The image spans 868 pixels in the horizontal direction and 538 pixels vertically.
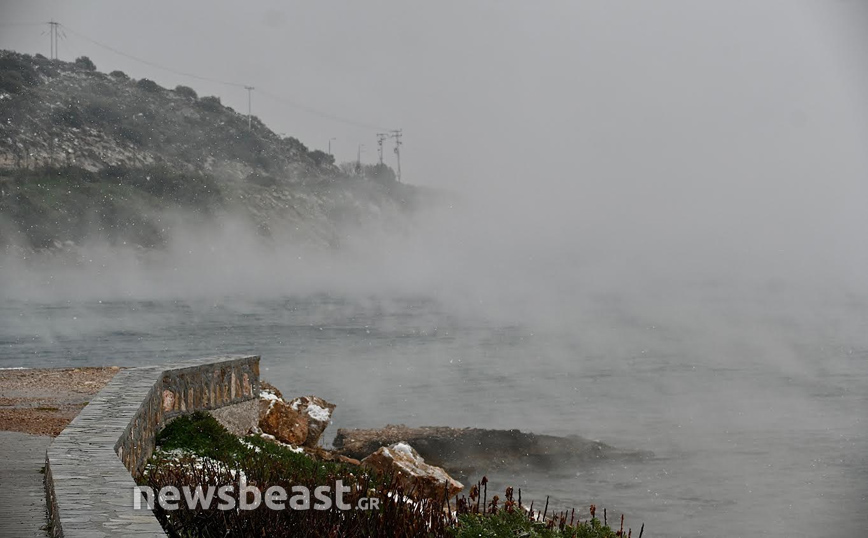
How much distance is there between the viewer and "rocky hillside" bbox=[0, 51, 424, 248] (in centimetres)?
9681

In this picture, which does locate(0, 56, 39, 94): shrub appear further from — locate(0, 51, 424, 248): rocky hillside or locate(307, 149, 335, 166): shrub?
locate(307, 149, 335, 166): shrub

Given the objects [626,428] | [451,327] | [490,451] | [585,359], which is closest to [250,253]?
[451,327]

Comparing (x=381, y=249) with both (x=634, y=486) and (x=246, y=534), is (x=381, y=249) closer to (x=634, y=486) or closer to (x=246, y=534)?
(x=634, y=486)

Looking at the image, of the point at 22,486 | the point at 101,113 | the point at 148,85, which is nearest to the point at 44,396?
the point at 22,486

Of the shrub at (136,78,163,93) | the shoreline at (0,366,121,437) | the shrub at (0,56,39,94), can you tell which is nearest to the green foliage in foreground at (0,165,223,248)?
the shrub at (0,56,39,94)

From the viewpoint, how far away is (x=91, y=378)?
2041 centimetres

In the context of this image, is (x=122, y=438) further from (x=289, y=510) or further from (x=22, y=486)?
(x=289, y=510)

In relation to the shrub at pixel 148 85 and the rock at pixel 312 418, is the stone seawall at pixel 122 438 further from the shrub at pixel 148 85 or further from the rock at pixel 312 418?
the shrub at pixel 148 85

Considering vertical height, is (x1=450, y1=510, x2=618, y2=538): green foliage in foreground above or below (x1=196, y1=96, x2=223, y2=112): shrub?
below

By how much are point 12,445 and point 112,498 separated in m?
5.61

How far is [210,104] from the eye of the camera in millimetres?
149750

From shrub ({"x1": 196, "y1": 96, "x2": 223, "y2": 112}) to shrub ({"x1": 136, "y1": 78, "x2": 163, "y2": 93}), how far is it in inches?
268

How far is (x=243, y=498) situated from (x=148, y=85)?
463 feet

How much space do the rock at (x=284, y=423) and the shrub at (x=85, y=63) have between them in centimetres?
13281
